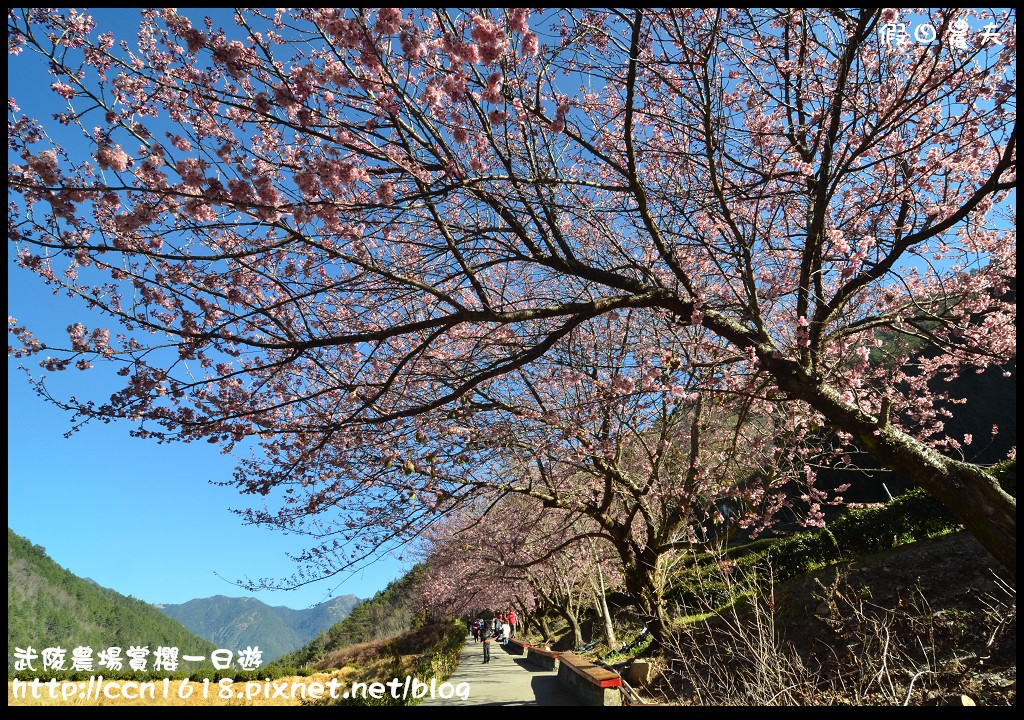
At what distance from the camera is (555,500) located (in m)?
7.75

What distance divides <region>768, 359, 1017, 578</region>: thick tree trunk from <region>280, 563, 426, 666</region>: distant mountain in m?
52.3

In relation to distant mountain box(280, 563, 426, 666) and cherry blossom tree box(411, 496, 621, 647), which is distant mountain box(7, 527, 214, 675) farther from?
cherry blossom tree box(411, 496, 621, 647)

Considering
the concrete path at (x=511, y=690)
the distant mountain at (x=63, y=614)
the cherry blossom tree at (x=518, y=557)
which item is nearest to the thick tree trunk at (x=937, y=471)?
the cherry blossom tree at (x=518, y=557)

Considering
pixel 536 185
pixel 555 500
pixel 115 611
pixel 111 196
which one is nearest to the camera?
pixel 111 196

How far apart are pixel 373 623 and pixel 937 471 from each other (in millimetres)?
67335

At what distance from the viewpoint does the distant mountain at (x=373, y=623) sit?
55625 millimetres

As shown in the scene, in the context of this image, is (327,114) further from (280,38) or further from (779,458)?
(779,458)

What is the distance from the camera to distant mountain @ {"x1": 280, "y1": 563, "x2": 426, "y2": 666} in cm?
5562

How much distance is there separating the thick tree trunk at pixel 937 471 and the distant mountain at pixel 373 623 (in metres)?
52.3

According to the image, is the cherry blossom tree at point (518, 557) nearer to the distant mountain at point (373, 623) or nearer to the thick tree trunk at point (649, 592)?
the thick tree trunk at point (649, 592)

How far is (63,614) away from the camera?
315 feet

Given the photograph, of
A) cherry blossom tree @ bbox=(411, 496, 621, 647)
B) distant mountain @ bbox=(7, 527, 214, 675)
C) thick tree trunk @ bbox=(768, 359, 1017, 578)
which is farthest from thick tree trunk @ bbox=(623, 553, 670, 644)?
distant mountain @ bbox=(7, 527, 214, 675)

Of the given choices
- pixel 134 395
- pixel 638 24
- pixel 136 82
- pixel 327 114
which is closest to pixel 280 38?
pixel 327 114

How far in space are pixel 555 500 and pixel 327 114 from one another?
5.48 metres
